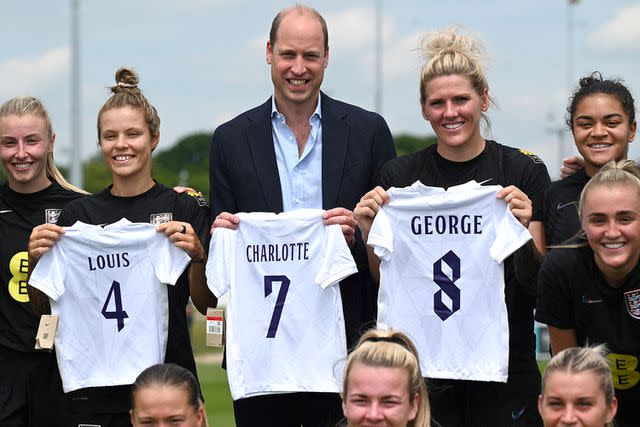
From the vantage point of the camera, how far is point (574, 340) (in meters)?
6.28

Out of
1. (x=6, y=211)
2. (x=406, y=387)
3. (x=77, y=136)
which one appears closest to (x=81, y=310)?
(x=6, y=211)

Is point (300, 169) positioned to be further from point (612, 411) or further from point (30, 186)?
point (612, 411)

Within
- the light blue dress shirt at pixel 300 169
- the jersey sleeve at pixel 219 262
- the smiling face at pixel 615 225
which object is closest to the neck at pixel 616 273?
the smiling face at pixel 615 225

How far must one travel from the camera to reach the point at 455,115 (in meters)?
6.58

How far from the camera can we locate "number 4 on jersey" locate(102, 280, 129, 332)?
23.1 ft

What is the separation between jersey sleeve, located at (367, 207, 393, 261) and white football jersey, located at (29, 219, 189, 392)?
113cm

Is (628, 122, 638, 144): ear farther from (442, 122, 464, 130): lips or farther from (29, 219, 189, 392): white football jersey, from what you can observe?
(29, 219, 189, 392): white football jersey

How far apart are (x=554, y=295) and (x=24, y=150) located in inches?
134

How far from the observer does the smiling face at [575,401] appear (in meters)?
5.72

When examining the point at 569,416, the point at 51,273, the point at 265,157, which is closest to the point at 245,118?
the point at 265,157

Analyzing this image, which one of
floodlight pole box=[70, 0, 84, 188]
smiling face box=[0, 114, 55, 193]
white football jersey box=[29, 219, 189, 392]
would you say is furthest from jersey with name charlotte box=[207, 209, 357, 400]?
floodlight pole box=[70, 0, 84, 188]

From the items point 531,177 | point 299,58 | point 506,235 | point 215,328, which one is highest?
point 299,58

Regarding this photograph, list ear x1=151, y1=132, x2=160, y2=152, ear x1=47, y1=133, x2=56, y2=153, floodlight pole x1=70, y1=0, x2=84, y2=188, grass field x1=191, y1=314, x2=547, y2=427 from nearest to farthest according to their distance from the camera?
ear x1=151, y1=132, x2=160, y2=152, ear x1=47, y1=133, x2=56, y2=153, grass field x1=191, y1=314, x2=547, y2=427, floodlight pole x1=70, y1=0, x2=84, y2=188

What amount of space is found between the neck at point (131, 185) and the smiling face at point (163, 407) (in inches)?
53.5
